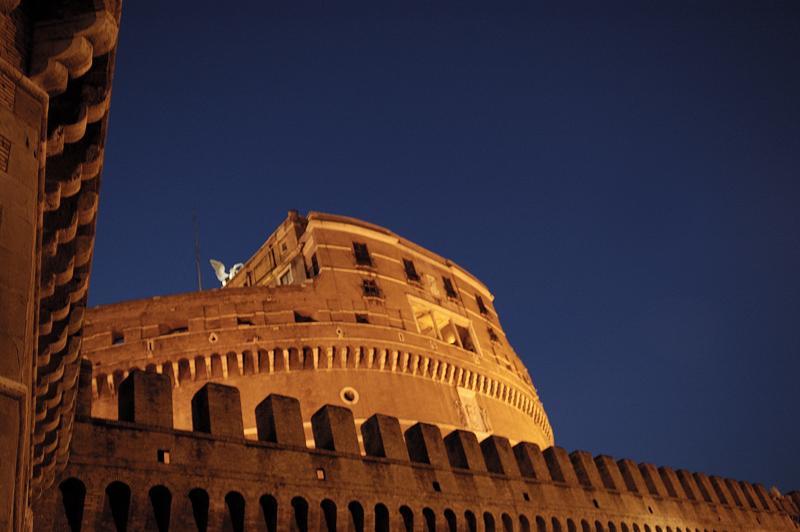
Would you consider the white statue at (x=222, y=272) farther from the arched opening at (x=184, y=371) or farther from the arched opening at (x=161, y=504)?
the arched opening at (x=161, y=504)

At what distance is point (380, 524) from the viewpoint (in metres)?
9.52

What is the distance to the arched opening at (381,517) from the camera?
947 centimetres

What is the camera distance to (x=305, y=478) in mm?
8984

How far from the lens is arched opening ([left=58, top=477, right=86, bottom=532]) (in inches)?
275

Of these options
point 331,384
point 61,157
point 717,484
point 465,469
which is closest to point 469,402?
point 331,384

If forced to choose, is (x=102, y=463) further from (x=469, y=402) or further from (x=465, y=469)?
(x=469, y=402)

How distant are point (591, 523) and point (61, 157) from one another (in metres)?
11.5

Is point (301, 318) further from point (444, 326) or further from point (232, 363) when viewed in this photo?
point (444, 326)

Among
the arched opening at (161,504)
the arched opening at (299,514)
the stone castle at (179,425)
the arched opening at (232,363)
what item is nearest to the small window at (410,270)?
the stone castle at (179,425)

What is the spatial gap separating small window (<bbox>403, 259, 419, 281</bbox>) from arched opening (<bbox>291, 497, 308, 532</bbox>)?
84.0ft

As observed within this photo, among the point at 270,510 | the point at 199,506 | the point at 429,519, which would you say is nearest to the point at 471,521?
the point at 429,519

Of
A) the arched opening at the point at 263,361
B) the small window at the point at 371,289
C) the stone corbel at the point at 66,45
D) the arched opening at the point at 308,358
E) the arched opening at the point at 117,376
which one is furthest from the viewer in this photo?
the small window at the point at 371,289

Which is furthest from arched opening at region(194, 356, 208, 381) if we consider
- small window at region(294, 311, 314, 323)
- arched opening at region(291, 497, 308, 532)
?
arched opening at region(291, 497, 308, 532)

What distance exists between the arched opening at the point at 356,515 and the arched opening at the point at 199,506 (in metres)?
2.11
